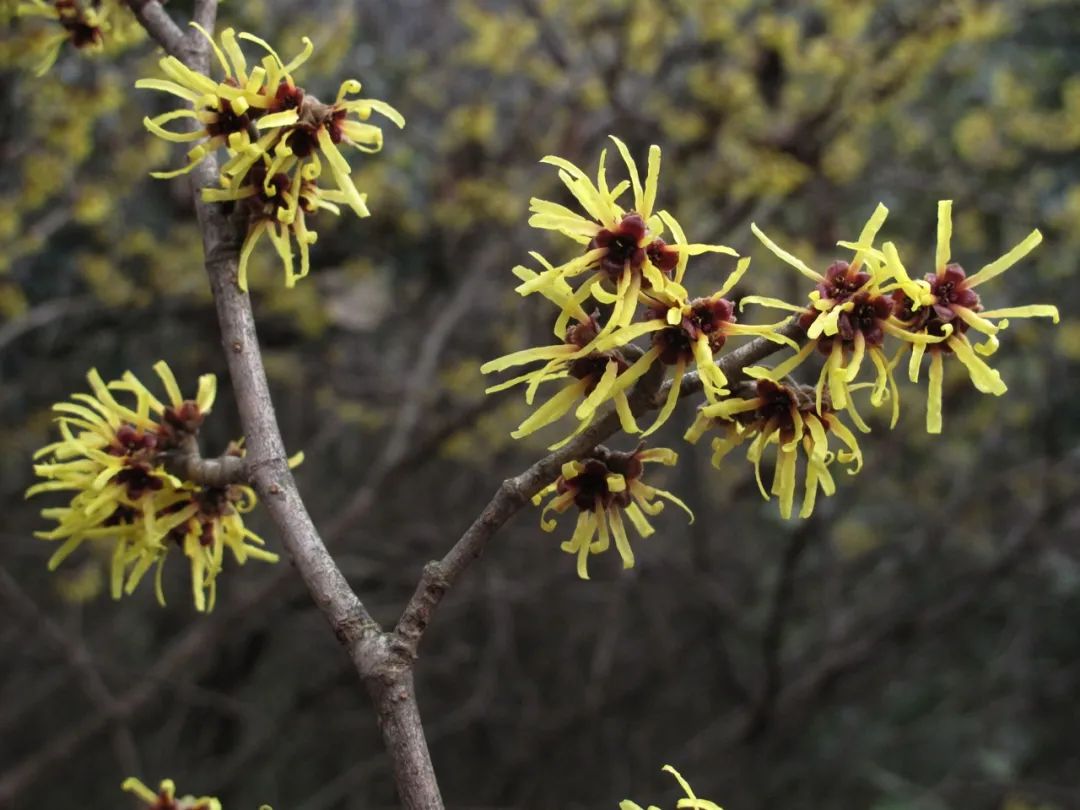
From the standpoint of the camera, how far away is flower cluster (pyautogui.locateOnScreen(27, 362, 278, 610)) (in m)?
1.02

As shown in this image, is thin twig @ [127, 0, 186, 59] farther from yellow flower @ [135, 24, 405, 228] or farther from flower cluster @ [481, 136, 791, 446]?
flower cluster @ [481, 136, 791, 446]

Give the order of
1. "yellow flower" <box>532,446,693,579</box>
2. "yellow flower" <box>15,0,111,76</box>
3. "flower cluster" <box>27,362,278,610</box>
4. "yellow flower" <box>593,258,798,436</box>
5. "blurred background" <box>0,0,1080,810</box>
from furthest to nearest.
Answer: "blurred background" <box>0,0,1080,810</box>
"yellow flower" <box>15,0,111,76</box>
"flower cluster" <box>27,362,278,610</box>
"yellow flower" <box>532,446,693,579</box>
"yellow flower" <box>593,258,798,436</box>

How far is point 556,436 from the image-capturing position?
4.29m

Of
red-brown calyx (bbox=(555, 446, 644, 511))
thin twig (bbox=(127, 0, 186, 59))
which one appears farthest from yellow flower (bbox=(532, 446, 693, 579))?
thin twig (bbox=(127, 0, 186, 59))

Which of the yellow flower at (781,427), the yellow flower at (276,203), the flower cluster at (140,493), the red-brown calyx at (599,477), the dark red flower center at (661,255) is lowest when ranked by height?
the yellow flower at (781,427)

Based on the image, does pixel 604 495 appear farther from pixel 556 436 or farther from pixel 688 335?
pixel 556 436

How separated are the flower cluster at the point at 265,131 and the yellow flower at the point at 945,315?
431mm

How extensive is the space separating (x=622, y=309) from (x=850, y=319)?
0.17 metres

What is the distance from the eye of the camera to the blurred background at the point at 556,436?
3.28 m

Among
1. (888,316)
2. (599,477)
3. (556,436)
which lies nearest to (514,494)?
(599,477)

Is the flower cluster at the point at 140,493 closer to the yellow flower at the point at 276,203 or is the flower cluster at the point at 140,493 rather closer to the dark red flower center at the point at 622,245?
the yellow flower at the point at 276,203

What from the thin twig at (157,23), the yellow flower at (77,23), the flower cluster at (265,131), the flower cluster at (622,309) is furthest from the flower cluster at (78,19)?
the flower cluster at (622,309)

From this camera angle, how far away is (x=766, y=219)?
3873 millimetres

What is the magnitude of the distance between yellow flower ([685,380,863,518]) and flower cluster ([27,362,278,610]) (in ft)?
1.40
